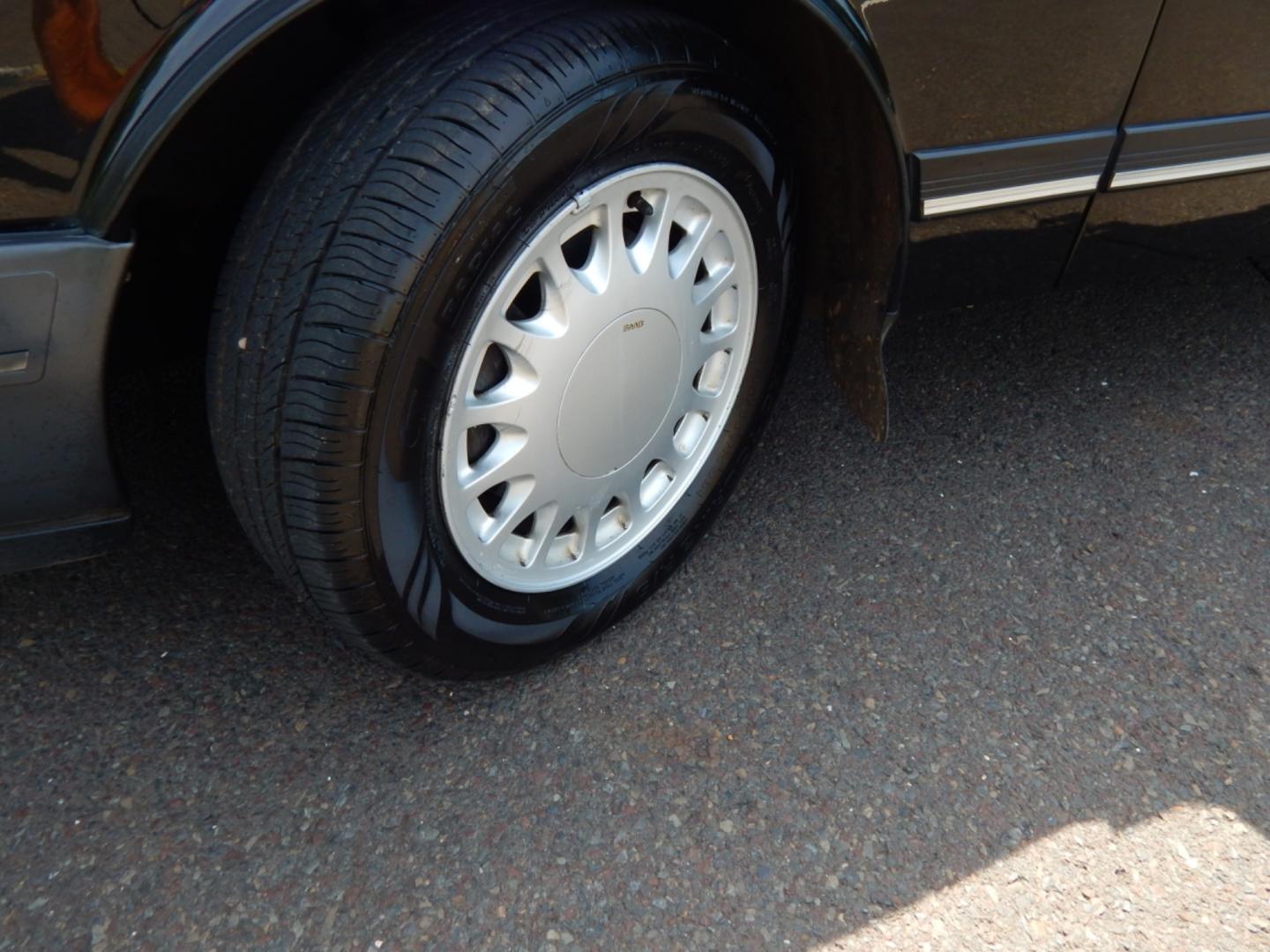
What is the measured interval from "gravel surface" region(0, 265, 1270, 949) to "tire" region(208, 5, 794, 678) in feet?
0.84

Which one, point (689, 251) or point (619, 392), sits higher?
point (689, 251)

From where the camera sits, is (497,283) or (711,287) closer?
(497,283)

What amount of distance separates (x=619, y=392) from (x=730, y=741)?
559mm

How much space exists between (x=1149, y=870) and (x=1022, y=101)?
1.15 m

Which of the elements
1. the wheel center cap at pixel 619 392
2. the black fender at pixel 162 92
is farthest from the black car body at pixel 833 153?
the wheel center cap at pixel 619 392

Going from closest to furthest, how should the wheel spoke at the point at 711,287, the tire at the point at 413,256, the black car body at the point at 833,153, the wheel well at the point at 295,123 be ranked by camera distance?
the black car body at the point at 833,153 < the tire at the point at 413,256 < the wheel well at the point at 295,123 < the wheel spoke at the point at 711,287

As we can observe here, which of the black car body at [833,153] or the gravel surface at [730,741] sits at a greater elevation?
the black car body at [833,153]

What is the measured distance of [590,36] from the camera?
1385mm

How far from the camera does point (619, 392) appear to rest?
1.67 m

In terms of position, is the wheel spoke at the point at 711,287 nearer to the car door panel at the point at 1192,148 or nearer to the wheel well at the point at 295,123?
the wheel well at the point at 295,123

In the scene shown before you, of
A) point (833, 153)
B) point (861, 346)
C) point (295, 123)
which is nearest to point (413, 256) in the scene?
point (295, 123)

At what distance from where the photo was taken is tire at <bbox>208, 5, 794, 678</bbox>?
1.29 meters

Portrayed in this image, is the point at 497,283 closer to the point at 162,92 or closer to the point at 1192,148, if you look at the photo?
the point at 162,92

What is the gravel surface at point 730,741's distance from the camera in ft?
4.88
